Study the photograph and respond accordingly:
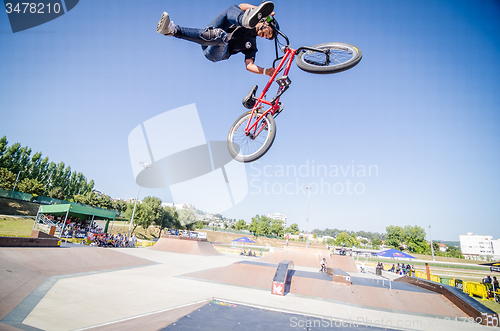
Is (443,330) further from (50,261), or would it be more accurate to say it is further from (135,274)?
(50,261)

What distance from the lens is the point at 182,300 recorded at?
864cm

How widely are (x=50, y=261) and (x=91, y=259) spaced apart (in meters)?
2.36

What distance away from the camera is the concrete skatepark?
20.3 feet

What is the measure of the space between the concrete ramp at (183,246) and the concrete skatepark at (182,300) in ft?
46.0

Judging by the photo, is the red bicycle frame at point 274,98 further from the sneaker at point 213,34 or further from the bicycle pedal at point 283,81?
the sneaker at point 213,34

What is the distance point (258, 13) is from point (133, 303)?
9.20 meters

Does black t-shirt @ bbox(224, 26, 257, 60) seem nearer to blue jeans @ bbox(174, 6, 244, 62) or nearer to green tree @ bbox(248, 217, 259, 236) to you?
blue jeans @ bbox(174, 6, 244, 62)

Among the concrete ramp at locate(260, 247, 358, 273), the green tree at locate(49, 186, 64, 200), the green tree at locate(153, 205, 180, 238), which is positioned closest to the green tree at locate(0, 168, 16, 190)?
the green tree at locate(49, 186, 64, 200)

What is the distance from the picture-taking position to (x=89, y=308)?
22.6 feet

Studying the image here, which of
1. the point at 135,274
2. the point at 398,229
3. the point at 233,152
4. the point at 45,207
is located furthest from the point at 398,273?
the point at 398,229

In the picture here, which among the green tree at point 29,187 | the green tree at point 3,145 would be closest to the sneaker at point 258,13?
the green tree at point 29,187

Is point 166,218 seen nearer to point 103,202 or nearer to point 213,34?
point 103,202

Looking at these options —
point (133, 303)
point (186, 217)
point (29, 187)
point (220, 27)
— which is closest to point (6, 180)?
point (29, 187)

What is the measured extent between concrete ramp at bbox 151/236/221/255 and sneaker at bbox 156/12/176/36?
26.8 meters
